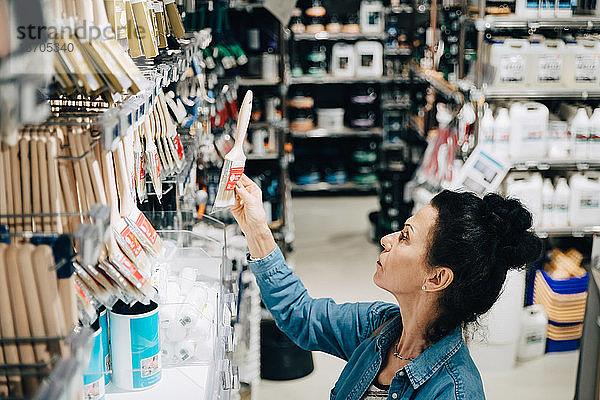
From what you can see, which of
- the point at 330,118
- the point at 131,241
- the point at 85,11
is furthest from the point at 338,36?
the point at 85,11

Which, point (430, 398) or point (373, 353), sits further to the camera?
point (373, 353)

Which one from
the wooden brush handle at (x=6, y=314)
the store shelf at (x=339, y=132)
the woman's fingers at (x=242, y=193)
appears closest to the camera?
the wooden brush handle at (x=6, y=314)

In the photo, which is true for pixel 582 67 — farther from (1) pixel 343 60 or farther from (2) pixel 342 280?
(1) pixel 343 60

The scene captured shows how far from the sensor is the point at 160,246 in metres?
1.73

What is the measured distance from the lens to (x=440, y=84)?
526 centimetres

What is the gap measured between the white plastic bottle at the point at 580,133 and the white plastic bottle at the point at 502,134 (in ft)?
1.51

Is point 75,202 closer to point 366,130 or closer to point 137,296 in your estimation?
point 137,296

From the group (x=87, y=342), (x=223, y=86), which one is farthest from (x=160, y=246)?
(x=223, y=86)

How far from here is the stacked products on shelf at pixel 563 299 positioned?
462 centimetres

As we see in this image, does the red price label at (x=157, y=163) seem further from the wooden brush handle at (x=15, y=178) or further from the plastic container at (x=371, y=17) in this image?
the plastic container at (x=371, y=17)

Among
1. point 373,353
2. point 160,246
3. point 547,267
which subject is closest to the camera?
point 160,246

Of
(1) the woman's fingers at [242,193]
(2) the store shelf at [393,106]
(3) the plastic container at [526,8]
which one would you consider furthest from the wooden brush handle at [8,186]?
(2) the store shelf at [393,106]

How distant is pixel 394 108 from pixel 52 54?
7.29 m

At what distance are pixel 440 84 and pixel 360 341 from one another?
3.31 meters
